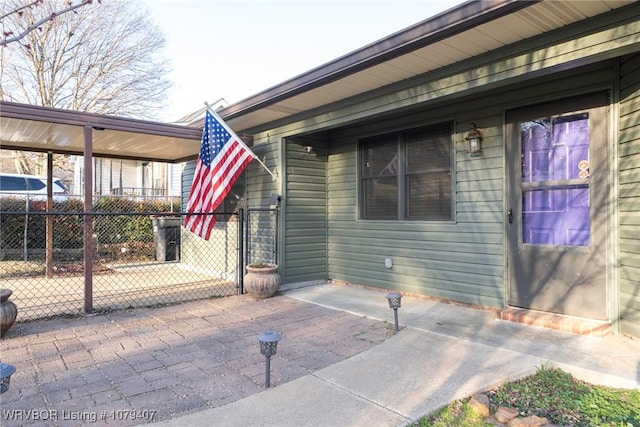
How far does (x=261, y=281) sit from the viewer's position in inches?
206

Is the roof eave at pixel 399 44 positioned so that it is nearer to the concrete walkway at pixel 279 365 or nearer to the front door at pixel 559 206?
the front door at pixel 559 206

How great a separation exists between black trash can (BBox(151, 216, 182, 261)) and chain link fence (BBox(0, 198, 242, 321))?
0.08 ft

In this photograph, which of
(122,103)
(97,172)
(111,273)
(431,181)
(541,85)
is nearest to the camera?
(541,85)

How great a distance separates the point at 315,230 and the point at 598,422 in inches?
180

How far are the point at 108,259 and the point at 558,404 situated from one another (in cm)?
1033

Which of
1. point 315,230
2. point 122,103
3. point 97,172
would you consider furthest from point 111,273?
point 97,172

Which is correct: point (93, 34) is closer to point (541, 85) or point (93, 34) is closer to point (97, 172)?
point (97, 172)

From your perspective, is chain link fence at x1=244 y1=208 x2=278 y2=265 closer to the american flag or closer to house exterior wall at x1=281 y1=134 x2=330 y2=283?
house exterior wall at x1=281 y1=134 x2=330 y2=283

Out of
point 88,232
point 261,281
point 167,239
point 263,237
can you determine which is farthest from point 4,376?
point 167,239

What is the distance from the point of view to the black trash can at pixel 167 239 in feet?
31.8

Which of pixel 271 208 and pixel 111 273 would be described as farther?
pixel 111 273

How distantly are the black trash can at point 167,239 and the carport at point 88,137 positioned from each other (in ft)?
7.43

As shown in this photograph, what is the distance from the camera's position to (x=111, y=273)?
7.95 m

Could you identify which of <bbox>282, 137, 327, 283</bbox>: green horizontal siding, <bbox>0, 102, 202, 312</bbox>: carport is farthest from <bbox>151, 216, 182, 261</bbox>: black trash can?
<bbox>282, 137, 327, 283</bbox>: green horizontal siding
